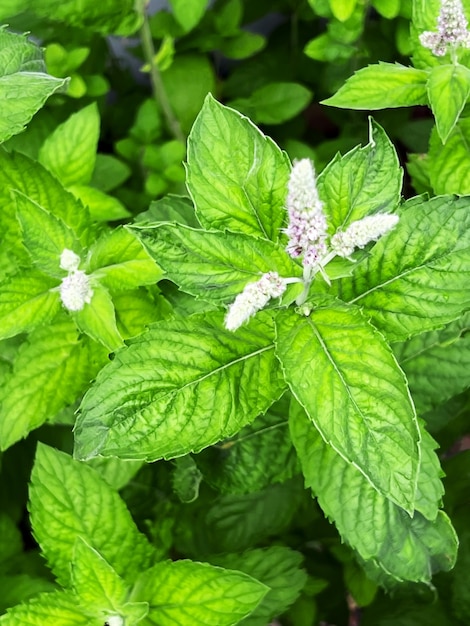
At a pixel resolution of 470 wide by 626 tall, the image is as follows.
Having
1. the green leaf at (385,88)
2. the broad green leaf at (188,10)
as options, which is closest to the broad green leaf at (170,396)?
the green leaf at (385,88)

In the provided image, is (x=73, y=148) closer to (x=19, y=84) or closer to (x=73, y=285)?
(x=19, y=84)

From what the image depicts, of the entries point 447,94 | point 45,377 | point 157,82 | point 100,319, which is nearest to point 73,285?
point 100,319

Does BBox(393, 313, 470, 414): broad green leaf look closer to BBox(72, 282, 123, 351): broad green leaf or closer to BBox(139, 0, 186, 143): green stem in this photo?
BBox(72, 282, 123, 351): broad green leaf

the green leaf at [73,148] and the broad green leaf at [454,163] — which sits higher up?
the green leaf at [73,148]

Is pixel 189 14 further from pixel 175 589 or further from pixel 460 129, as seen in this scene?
pixel 175 589

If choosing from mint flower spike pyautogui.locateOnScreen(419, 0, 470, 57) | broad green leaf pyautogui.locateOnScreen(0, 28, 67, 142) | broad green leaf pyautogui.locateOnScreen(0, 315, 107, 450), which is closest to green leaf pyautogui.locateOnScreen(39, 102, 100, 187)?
broad green leaf pyautogui.locateOnScreen(0, 28, 67, 142)

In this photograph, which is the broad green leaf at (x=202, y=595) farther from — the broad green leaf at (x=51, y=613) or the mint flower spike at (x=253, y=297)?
the mint flower spike at (x=253, y=297)
